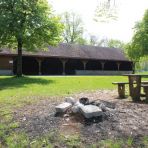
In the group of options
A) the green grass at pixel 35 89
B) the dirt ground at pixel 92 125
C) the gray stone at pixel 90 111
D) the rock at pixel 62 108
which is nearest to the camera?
the dirt ground at pixel 92 125

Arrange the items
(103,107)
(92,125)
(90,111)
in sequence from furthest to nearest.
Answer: (103,107)
(90,111)
(92,125)

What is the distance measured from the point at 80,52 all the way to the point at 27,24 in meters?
21.4

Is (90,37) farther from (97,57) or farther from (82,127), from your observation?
(82,127)

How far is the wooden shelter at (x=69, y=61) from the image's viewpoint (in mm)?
41869

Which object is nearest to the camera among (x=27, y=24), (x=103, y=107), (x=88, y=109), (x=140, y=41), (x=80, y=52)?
(x=88, y=109)

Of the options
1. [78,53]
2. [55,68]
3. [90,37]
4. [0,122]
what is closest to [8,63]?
[55,68]

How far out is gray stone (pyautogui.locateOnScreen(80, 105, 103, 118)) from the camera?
24.5ft

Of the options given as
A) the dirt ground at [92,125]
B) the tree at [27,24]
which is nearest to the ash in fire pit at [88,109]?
the dirt ground at [92,125]

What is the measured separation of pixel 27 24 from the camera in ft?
92.2

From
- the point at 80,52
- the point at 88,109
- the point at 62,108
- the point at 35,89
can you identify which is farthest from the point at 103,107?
the point at 80,52

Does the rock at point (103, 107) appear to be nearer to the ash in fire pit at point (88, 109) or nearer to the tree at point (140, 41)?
the ash in fire pit at point (88, 109)

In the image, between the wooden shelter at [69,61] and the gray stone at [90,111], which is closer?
the gray stone at [90,111]

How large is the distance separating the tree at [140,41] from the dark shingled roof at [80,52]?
6.52 meters

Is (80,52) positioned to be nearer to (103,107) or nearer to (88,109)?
(103,107)
